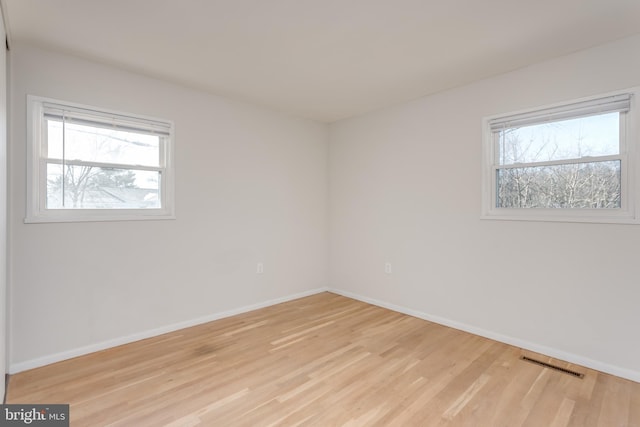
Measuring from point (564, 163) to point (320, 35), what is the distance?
2293 millimetres

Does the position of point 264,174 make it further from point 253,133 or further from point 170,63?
point 170,63

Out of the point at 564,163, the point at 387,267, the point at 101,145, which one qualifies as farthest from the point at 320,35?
the point at 387,267

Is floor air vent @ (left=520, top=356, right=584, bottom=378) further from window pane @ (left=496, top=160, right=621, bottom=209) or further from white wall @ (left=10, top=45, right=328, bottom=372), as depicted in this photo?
white wall @ (left=10, top=45, right=328, bottom=372)

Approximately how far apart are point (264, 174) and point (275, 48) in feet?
5.63

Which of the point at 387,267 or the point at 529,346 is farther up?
the point at 387,267

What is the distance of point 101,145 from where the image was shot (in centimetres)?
283

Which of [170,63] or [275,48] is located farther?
[170,63]

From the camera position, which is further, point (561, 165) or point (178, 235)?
point (178, 235)

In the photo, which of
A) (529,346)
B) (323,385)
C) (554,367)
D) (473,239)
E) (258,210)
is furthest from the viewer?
(258,210)

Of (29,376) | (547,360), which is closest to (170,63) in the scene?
(29,376)

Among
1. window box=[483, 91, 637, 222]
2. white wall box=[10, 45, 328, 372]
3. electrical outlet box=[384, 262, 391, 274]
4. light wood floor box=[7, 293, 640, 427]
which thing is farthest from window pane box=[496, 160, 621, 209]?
white wall box=[10, 45, 328, 372]

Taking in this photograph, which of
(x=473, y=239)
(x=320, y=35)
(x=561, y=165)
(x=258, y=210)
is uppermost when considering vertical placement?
(x=320, y=35)

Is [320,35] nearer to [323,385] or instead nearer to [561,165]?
[561,165]

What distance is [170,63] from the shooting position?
2.74 metres
